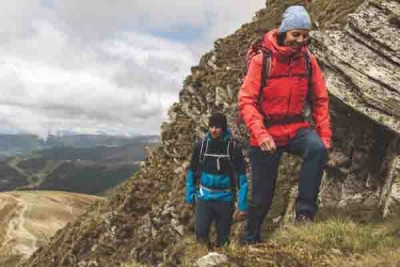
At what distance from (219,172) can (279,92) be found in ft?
10.2

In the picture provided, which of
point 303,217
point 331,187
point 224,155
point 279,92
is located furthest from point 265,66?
point 331,187

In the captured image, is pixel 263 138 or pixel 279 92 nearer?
pixel 263 138

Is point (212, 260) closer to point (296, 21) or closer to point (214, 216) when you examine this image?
point (296, 21)

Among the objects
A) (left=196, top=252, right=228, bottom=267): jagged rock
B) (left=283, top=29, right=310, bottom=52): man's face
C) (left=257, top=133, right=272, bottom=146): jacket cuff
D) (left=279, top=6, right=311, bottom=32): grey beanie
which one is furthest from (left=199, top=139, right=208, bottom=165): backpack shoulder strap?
(left=196, top=252, right=228, bottom=267): jagged rock

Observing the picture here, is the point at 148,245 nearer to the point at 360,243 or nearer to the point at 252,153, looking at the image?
the point at 252,153

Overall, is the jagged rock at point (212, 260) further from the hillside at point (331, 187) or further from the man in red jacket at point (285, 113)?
the man in red jacket at point (285, 113)

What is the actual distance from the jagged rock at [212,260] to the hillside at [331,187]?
19 centimetres

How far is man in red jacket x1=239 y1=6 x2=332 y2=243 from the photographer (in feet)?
31.9

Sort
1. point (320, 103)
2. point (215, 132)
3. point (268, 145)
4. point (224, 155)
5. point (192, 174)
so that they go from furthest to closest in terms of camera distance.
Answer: point (192, 174) → point (224, 155) → point (215, 132) → point (320, 103) → point (268, 145)

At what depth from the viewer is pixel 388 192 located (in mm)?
12539

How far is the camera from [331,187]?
1488cm

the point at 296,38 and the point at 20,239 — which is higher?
the point at 296,38

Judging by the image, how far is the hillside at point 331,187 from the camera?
8.73m

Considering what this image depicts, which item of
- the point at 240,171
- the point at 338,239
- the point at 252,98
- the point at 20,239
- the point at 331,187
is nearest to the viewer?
the point at 338,239
